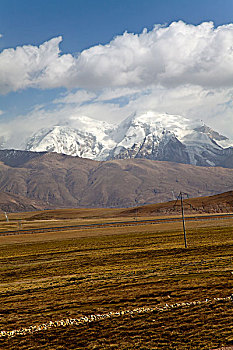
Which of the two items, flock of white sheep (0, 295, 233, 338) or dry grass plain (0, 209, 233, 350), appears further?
flock of white sheep (0, 295, 233, 338)

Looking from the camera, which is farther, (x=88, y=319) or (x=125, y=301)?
(x=125, y=301)

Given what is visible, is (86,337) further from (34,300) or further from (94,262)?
(94,262)

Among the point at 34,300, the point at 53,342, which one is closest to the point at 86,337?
the point at 53,342

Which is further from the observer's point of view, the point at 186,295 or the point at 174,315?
the point at 186,295

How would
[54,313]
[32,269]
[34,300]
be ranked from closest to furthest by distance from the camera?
1. [54,313]
2. [34,300]
3. [32,269]

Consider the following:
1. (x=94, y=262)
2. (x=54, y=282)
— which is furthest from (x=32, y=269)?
(x=54, y=282)

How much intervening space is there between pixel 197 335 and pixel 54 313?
28.5ft

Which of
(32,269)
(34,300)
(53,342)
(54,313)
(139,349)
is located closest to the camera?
(139,349)

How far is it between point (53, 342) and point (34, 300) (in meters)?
8.95

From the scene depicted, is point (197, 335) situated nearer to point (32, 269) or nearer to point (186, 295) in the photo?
point (186, 295)

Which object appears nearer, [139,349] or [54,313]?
[139,349]

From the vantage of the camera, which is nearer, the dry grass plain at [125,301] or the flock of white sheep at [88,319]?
the dry grass plain at [125,301]

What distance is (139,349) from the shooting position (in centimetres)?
1423

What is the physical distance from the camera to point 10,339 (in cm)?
1688
